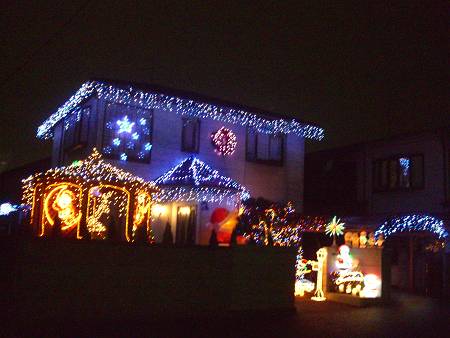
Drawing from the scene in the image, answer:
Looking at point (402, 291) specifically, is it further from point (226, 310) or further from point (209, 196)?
point (226, 310)

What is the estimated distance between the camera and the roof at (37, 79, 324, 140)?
17969 millimetres

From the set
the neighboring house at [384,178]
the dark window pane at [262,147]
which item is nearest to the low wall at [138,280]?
the dark window pane at [262,147]

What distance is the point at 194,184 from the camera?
1800cm

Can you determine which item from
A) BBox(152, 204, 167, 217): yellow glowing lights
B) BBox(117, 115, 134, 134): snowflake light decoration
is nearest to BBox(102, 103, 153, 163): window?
BBox(117, 115, 134, 134): snowflake light decoration

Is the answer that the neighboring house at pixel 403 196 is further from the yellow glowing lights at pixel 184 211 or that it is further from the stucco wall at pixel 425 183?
the yellow glowing lights at pixel 184 211

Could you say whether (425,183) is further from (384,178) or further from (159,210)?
(159,210)

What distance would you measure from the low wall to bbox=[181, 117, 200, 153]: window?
25.1 ft

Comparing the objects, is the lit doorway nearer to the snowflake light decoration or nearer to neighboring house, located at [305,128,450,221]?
the snowflake light decoration

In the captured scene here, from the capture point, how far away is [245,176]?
21172 mm

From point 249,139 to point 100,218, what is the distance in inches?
273

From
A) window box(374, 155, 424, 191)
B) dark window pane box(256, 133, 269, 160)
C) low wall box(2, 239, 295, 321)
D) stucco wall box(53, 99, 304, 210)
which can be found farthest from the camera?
window box(374, 155, 424, 191)

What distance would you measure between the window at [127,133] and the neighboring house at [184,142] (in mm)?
34

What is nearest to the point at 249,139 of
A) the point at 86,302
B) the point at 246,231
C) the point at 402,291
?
the point at 246,231

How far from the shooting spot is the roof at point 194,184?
18.2 metres
